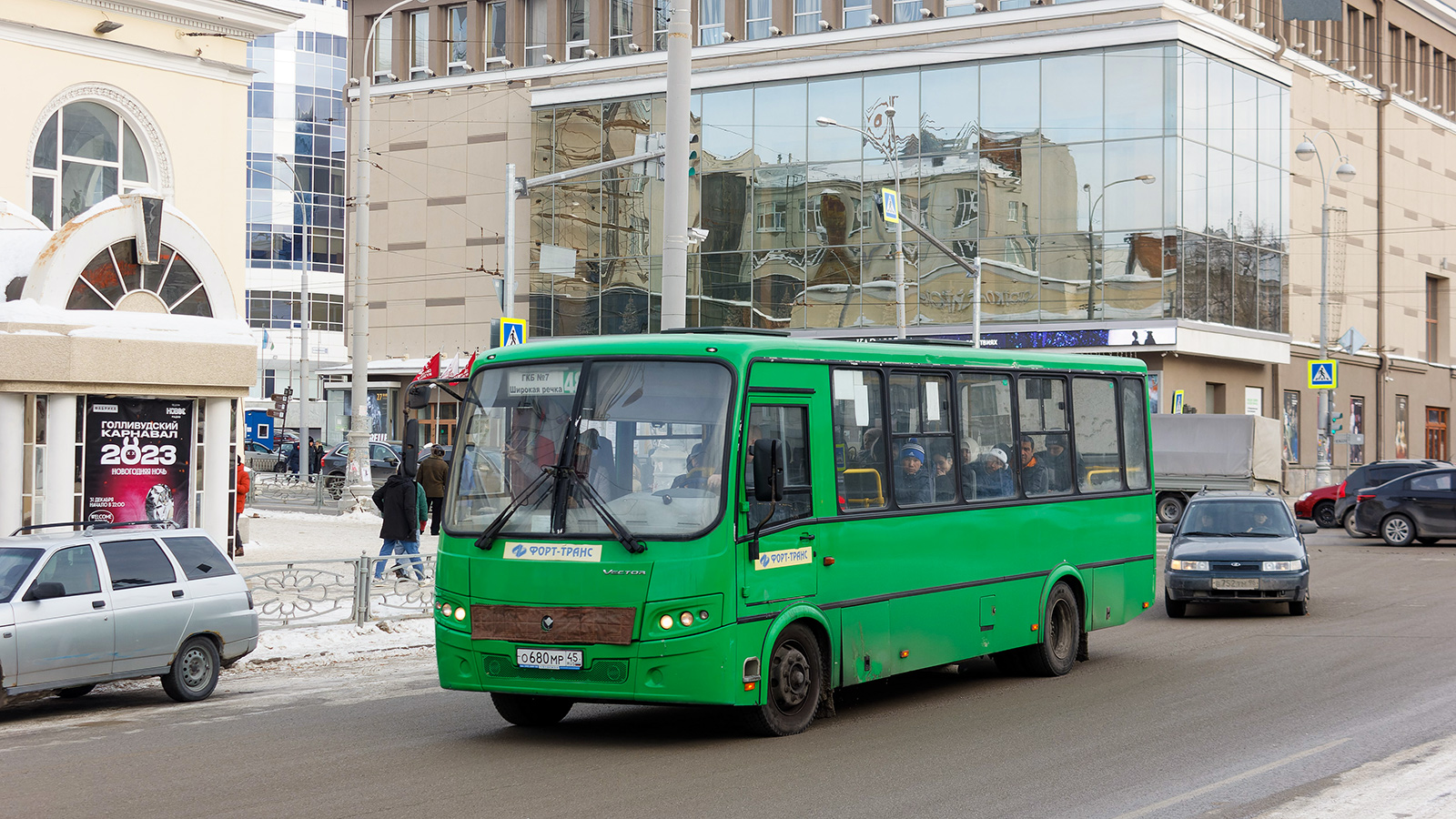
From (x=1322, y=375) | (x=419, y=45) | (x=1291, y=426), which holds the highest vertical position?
(x=419, y=45)

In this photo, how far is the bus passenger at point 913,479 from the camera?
11.9 metres

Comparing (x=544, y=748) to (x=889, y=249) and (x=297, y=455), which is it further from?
(x=297, y=455)

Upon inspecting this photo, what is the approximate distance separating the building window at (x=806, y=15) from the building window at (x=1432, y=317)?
30.4 metres

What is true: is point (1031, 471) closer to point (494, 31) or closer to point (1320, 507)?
point (1320, 507)

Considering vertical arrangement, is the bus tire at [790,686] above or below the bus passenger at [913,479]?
below

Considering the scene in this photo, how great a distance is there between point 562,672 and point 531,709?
1.18m

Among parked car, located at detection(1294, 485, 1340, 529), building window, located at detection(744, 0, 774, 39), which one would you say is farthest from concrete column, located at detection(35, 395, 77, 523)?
building window, located at detection(744, 0, 774, 39)

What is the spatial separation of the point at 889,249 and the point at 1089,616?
37958 millimetres

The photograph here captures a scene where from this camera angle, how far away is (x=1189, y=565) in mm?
18688

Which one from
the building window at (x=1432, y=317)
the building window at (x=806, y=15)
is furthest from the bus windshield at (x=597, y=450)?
the building window at (x=1432, y=317)

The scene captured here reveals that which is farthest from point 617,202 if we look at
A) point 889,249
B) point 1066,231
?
point 1066,231

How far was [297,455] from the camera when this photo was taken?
58.3m

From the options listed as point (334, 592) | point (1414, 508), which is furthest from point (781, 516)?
point (1414, 508)

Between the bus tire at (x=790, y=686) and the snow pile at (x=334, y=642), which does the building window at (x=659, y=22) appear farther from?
the bus tire at (x=790, y=686)
